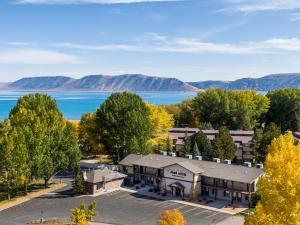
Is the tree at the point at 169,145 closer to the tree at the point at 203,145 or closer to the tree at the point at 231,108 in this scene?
the tree at the point at 203,145

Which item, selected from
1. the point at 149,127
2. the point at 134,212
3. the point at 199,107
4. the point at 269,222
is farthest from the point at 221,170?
the point at 199,107

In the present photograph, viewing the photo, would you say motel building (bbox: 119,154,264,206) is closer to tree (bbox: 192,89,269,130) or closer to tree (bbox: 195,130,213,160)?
tree (bbox: 195,130,213,160)

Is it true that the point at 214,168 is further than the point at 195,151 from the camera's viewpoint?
No

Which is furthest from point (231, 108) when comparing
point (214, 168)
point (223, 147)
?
point (214, 168)

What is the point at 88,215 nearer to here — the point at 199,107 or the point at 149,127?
the point at 149,127

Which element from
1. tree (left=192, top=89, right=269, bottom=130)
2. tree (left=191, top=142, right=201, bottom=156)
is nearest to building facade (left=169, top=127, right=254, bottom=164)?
tree (left=191, top=142, right=201, bottom=156)

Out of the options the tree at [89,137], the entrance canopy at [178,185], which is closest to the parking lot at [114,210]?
the entrance canopy at [178,185]

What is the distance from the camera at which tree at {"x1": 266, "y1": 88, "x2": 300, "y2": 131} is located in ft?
429

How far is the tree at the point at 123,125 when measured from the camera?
9361 cm

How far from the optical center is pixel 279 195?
28.5 meters

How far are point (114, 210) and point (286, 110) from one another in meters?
86.7

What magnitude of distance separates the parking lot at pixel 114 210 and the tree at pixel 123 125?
20.4m

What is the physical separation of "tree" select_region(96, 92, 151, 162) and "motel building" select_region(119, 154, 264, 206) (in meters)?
11.8

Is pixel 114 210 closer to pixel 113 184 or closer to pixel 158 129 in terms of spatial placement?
pixel 113 184
